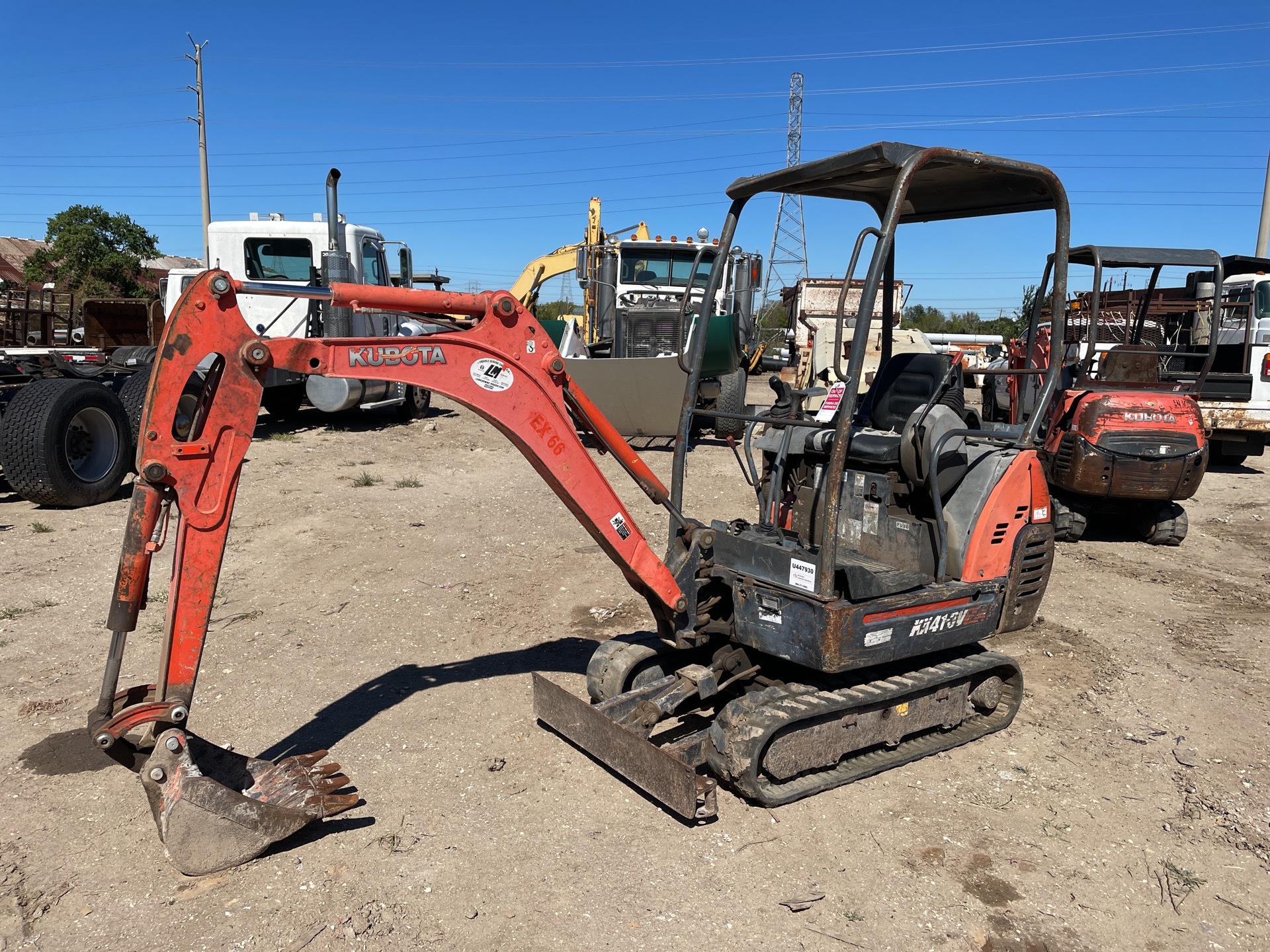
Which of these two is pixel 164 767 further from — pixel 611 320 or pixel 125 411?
pixel 611 320

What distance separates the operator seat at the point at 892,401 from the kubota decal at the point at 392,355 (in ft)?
7.21

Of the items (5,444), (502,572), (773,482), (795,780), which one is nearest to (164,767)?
(795,780)

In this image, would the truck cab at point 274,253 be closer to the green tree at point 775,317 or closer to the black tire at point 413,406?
the black tire at point 413,406

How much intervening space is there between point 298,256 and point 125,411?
13.9 feet

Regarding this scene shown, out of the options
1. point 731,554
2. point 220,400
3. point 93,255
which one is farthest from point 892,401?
point 93,255

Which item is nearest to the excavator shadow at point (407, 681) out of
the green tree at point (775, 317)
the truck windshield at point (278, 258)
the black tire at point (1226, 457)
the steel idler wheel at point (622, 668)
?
Answer: the steel idler wheel at point (622, 668)

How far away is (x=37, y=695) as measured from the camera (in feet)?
14.9

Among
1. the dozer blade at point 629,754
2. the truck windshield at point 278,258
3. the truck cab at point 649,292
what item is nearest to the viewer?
the dozer blade at point 629,754

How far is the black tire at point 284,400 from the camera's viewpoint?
1322 centimetres

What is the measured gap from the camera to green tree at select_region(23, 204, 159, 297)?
89.8 feet

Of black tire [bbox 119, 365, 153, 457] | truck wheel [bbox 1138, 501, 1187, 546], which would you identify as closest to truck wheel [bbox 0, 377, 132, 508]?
black tire [bbox 119, 365, 153, 457]

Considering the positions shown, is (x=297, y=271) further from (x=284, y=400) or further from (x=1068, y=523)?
(x=1068, y=523)

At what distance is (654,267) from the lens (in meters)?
14.0

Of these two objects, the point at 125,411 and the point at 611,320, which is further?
the point at 611,320
